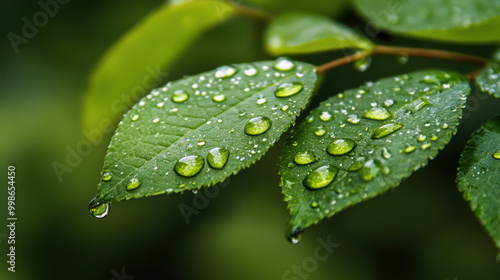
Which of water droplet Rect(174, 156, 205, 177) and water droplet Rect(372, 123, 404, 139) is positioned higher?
water droplet Rect(174, 156, 205, 177)

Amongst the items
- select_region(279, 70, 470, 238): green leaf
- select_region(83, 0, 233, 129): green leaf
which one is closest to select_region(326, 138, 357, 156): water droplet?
select_region(279, 70, 470, 238): green leaf

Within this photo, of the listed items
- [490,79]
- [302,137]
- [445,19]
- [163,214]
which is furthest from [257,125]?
[163,214]

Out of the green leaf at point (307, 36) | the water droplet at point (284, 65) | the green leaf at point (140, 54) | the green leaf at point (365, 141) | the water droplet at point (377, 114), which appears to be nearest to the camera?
the green leaf at point (365, 141)

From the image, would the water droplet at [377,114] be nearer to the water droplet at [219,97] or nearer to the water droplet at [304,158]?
the water droplet at [304,158]

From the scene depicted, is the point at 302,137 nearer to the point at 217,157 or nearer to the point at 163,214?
the point at 217,157

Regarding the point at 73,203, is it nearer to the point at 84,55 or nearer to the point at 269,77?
the point at 84,55

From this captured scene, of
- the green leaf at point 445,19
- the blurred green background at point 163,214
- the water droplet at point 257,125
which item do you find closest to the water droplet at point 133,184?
the water droplet at point 257,125

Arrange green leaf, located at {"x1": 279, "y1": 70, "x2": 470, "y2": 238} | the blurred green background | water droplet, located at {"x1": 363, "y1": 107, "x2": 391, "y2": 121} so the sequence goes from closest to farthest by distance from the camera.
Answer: green leaf, located at {"x1": 279, "y1": 70, "x2": 470, "y2": 238}
water droplet, located at {"x1": 363, "y1": 107, "x2": 391, "y2": 121}
the blurred green background

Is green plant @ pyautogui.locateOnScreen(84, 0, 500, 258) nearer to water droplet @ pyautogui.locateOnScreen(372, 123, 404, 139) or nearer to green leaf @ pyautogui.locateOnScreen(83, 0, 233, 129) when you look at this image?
water droplet @ pyautogui.locateOnScreen(372, 123, 404, 139)
